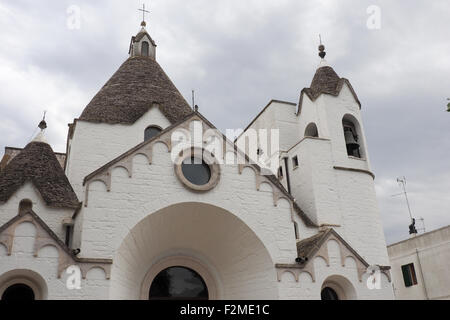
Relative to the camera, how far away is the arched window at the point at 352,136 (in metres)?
19.7

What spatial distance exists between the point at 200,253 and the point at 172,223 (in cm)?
211

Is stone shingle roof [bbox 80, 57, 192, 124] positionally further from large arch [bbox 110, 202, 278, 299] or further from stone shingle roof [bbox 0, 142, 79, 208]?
large arch [bbox 110, 202, 278, 299]

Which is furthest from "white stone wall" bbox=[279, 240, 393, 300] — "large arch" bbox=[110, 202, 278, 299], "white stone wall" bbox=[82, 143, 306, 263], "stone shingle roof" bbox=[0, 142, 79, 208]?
"stone shingle roof" bbox=[0, 142, 79, 208]

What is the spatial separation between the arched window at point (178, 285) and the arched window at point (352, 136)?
32.5 feet

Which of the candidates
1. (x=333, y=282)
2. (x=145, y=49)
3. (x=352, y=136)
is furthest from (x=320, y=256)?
(x=145, y=49)

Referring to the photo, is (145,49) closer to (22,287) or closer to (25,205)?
(25,205)

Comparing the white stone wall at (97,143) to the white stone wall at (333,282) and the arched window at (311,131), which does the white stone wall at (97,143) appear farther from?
the white stone wall at (333,282)

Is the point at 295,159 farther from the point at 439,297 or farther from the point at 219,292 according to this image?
the point at 439,297

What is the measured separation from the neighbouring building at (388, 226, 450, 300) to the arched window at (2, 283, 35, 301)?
78.2 feet

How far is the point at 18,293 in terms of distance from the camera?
1037 cm

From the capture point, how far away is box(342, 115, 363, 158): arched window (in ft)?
64.6

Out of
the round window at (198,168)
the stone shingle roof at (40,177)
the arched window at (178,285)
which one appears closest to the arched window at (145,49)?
the stone shingle roof at (40,177)

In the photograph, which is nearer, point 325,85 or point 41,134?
point 41,134
